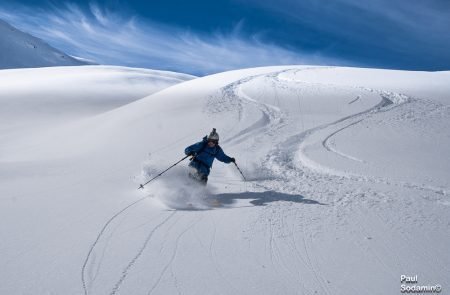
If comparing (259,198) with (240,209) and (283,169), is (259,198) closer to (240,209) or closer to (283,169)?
(240,209)

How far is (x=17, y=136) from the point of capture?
16.4 metres

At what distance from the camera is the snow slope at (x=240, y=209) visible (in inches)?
170

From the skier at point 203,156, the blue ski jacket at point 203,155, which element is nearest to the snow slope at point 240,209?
the skier at point 203,156

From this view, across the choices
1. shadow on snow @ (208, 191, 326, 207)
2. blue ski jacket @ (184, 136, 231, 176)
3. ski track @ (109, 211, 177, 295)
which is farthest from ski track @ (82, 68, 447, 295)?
blue ski jacket @ (184, 136, 231, 176)

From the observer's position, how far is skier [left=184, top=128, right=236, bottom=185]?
7922 millimetres

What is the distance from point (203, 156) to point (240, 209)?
1.77 m

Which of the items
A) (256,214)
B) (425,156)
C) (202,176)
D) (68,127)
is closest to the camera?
(256,214)

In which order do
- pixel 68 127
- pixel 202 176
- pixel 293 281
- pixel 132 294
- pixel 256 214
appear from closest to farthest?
1. pixel 132 294
2. pixel 293 281
3. pixel 256 214
4. pixel 202 176
5. pixel 68 127

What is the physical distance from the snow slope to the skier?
31 cm

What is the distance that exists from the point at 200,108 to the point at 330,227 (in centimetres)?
1172

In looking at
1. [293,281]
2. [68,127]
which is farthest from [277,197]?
[68,127]

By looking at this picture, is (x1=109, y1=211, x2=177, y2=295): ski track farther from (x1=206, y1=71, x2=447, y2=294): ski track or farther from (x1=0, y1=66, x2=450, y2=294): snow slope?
(x1=206, y1=71, x2=447, y2=294): ski track

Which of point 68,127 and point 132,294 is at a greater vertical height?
point 68,127

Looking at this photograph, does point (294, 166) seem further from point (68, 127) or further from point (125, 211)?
point (68, 127)
